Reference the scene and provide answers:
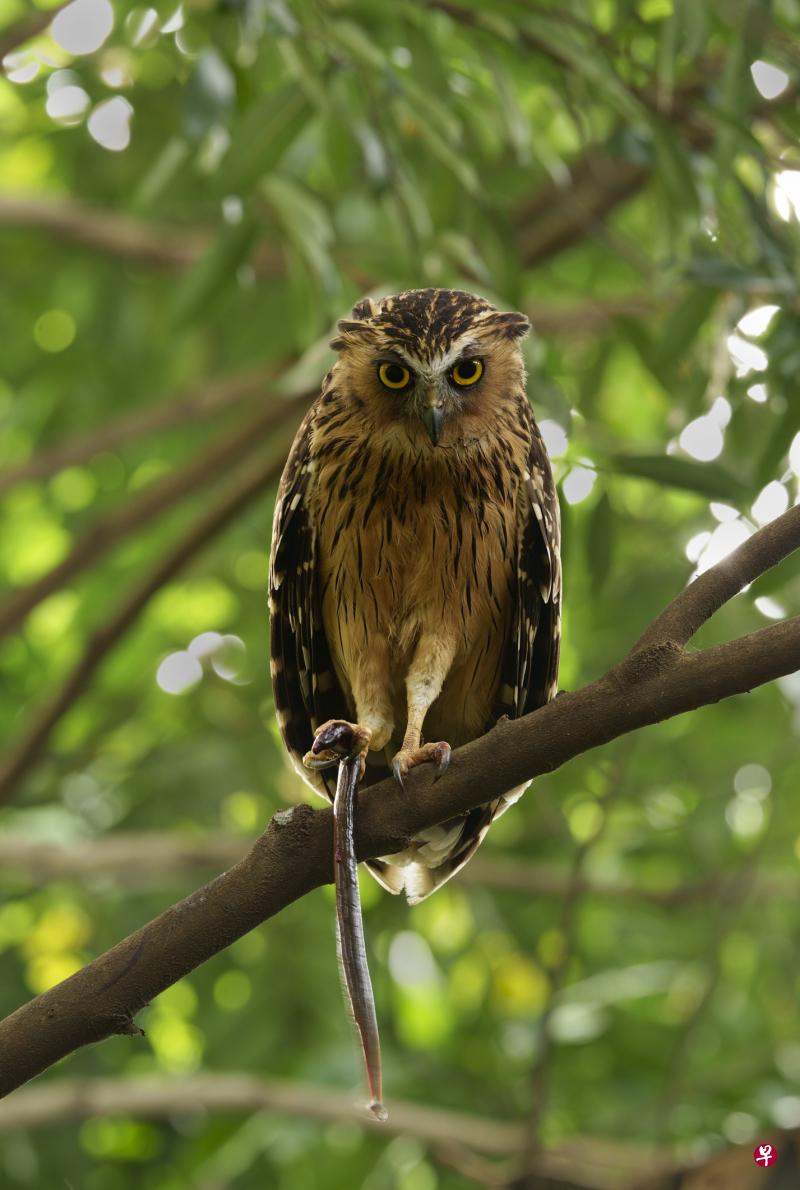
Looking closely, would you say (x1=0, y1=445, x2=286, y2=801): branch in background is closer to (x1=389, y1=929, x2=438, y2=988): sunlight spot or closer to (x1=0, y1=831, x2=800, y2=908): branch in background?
(x1=0, y1=831, x2=800, y2=908): branch in background

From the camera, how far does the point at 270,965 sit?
17.4 feet

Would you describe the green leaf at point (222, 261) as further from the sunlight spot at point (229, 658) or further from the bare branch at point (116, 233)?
the sunlight spot at point (229, 658)

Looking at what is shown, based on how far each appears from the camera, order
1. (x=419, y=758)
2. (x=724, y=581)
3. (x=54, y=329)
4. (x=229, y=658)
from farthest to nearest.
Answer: (x=54, y=329) → (x=229, y=658) → (x=419, y=758) → (x=724, y=581)

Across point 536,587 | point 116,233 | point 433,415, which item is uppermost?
point 116,233

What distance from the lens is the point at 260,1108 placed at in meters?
4.62

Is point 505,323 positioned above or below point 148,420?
below

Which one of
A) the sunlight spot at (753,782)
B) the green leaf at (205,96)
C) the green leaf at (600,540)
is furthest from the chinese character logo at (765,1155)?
the green leaf at (205,96)

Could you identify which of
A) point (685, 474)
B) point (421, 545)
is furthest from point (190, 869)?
point (685, 474)

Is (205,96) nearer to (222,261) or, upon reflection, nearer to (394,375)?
(222,261)

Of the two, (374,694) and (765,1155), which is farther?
(765,1155)

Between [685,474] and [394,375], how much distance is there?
0.63 meters

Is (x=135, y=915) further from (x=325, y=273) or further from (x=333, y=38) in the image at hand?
(x=333, y=38)

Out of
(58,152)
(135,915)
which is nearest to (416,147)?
(58,152)

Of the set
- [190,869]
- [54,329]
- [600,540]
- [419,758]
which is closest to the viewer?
[419,758]
